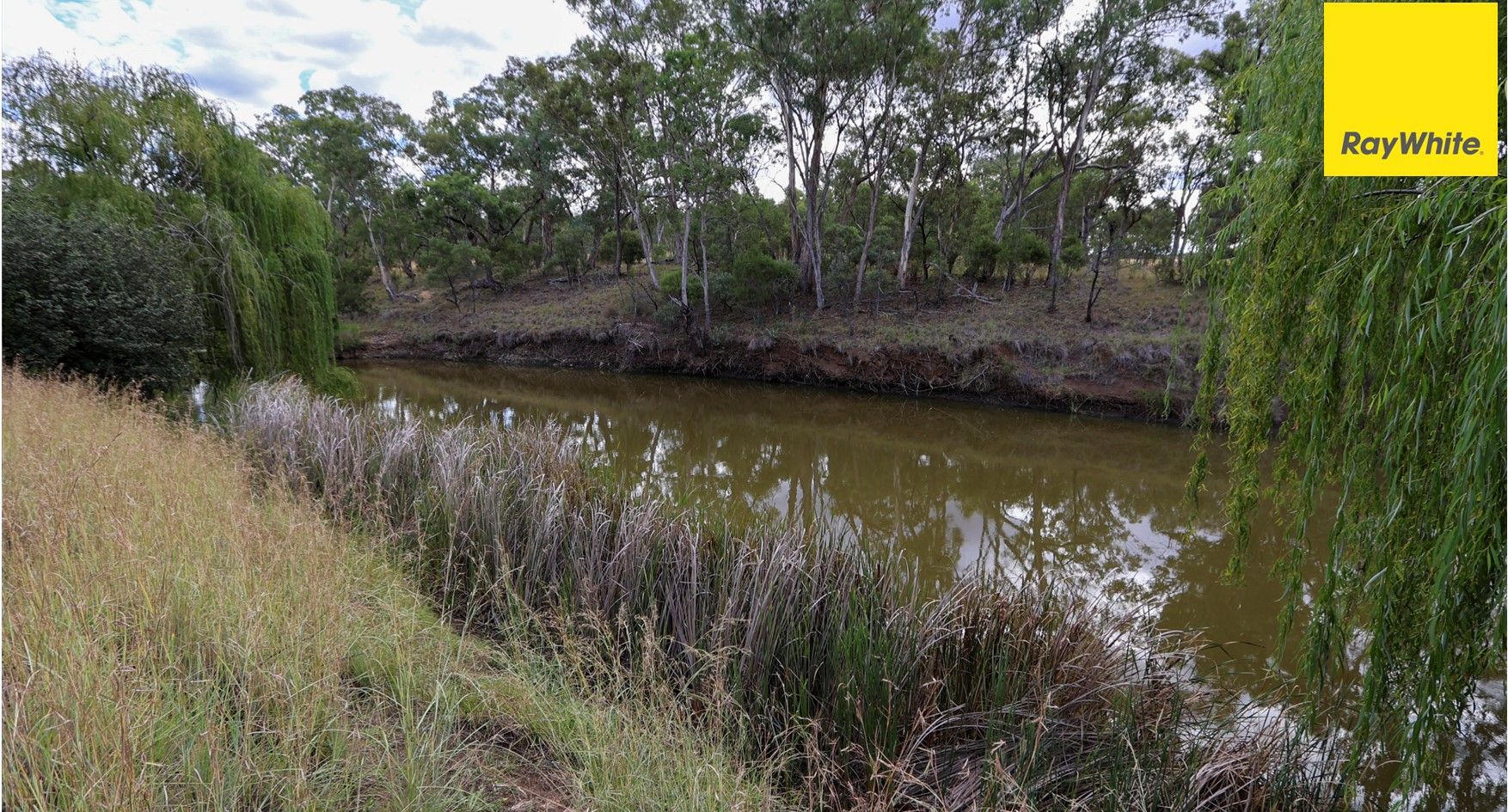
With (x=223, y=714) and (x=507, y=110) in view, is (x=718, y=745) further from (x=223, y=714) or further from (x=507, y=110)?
(x=507, y=110)

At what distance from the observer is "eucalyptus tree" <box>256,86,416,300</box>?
2448cm

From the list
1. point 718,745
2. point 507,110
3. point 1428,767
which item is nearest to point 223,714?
point 718,745

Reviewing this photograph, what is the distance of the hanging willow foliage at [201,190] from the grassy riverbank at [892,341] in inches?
400

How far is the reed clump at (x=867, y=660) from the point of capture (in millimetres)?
2395

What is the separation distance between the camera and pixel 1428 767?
1.98 meters

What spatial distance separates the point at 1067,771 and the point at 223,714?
287 cm

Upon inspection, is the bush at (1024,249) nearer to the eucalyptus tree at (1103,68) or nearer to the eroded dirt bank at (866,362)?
the eucalyptus tree at (1103,68)

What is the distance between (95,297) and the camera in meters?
6.83

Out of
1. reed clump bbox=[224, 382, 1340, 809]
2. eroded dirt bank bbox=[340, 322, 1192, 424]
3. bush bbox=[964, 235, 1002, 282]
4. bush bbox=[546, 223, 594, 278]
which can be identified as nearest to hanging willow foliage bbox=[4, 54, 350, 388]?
reed clump bbox=[224, 382, 1340, 809]

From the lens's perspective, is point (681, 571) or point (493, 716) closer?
point (493, 716)

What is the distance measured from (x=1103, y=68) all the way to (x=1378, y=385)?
16.7 metres

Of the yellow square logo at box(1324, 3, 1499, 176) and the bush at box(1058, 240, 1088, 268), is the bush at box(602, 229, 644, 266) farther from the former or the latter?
the yellow square logo at box(1324, 3, 1499, 176)

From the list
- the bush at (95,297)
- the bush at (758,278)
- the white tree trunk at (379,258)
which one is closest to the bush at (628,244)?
the bush at (758,278)

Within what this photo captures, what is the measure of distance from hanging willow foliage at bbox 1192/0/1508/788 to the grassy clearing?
2045 millimetres
